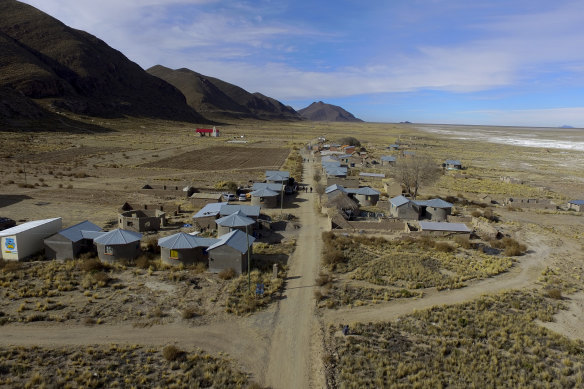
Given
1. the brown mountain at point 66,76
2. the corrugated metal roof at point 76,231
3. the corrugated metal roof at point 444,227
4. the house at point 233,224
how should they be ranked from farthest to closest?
the brown mountain at point 66,76, the corrugated metal roof at point 444,227, the house at point 233,224, the corrugated metal roof at point 76,231

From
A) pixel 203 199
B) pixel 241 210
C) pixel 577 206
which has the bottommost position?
pixel 577 206

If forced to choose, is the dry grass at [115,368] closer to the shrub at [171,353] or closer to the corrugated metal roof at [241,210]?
the shrub at [171,353]

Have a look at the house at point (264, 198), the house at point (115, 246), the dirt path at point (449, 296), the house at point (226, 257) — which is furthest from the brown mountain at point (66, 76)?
the dirt path at point (449, 296)

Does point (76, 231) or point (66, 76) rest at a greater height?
point (66, 76)

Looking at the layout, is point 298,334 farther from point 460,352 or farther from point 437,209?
point 437,209

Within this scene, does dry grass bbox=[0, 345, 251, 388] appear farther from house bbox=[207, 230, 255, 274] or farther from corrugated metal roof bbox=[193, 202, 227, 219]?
corrugated metal roof bbox=[193, 202, 227, 219]

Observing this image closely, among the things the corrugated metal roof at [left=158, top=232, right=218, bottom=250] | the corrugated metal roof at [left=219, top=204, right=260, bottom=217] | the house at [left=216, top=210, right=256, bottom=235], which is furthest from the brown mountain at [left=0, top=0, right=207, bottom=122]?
the corrugated metal roof at [left=158, top=232, right=218, bottom=250]

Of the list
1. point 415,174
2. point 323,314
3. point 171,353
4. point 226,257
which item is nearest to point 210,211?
point 226,257
